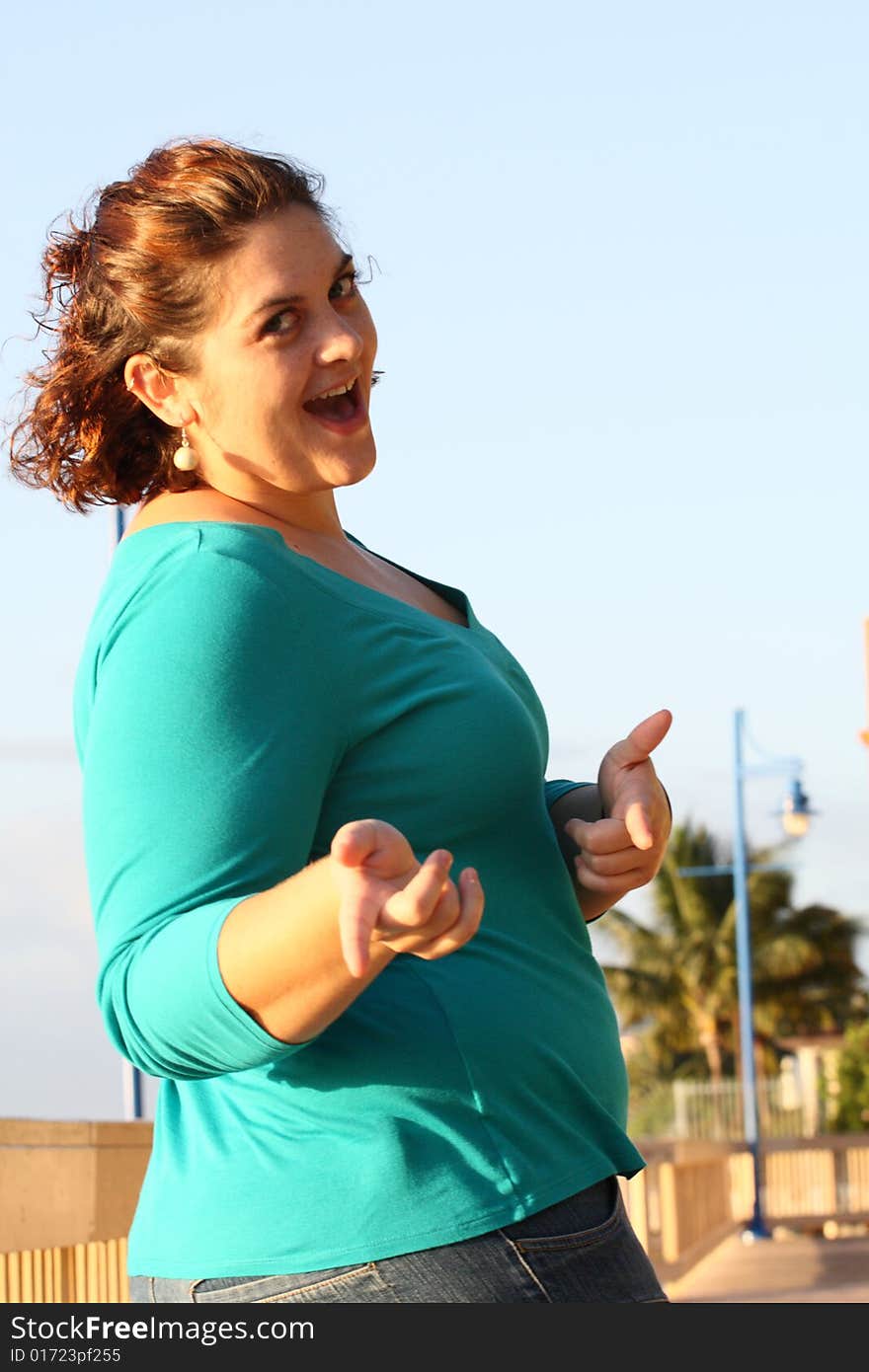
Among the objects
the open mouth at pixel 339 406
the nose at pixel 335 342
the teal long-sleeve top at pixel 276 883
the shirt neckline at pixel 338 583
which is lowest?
the teal long-sleeve top at pixel 276 883

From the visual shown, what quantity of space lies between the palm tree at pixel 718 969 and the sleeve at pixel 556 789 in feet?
180

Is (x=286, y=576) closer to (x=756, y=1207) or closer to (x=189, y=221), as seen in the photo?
(x=189, y=221)

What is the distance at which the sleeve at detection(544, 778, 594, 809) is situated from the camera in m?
2.45

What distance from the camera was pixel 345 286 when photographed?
7.80ft

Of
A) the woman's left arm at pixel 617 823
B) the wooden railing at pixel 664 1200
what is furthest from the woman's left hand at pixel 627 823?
the wooden railing at pixel 664 1200

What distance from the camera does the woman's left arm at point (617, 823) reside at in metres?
2.19

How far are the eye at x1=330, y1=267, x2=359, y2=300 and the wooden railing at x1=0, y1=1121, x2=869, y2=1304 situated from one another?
1.48 meters

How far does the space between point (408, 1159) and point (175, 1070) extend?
0.79 ft

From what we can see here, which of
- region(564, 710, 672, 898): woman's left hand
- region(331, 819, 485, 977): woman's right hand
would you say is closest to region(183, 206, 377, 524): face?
region(564, 710, 672, 898): woman's left hand

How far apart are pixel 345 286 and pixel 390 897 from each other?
1.07m

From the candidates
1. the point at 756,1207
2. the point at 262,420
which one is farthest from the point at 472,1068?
the point at 756,1207

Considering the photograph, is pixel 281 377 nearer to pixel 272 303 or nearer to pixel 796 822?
pixel 272 303

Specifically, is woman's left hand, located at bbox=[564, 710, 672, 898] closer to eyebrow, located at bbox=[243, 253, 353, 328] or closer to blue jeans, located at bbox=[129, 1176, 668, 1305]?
blue jeans, located at bbox=[129, 1176, 668, 1305]

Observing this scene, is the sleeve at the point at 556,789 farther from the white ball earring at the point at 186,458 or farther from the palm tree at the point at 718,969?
the palm tree at the point at 718,969
